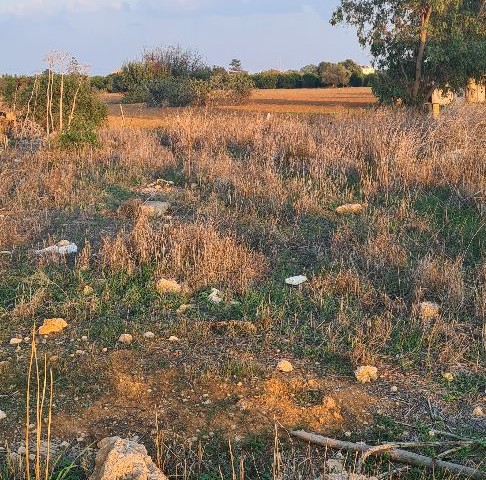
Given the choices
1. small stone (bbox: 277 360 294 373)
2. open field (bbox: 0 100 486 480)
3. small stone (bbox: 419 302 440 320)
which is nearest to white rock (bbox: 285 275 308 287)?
open field (bbox: 0 100 486 480)

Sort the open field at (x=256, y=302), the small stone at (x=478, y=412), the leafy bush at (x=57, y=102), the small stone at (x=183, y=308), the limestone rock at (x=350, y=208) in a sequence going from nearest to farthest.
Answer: the open field at (x=256, y=302) → the small stone at (x=478, y=412) → the small stone at (x=183, y=308) → the limestone rock at (x=350, y=208) → the leafy bush at (x=57, y=102)

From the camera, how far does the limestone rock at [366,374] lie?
404cm

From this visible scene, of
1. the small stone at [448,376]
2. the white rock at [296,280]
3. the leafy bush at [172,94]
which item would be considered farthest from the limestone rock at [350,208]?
the leafy bush at [172,94]

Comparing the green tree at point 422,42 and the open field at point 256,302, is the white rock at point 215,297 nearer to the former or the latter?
the open field at point 256,302

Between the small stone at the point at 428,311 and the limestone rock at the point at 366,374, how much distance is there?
0.95m

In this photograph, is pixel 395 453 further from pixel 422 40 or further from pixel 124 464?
pixel 422 40

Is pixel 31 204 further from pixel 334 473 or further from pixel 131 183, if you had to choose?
pixel 334 473

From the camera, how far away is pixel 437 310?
495cm

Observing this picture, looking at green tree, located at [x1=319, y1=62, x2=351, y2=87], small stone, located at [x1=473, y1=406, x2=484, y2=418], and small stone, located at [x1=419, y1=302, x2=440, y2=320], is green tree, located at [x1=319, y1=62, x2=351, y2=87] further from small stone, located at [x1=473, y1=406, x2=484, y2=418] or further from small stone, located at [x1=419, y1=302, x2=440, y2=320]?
small stone, located at [x1=473, y1=406, x2=484, y2=418]

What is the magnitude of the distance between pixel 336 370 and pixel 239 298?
1353 mm

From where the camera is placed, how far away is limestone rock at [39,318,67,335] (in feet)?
15.1

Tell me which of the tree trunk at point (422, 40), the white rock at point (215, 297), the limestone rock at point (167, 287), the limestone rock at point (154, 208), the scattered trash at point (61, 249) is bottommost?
the white rock at point (215, 297)

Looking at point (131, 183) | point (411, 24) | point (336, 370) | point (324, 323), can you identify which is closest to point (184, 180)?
point (131, 183)

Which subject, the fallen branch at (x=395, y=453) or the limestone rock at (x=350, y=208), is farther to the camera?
the limestone rock at (x=350, y=208)
